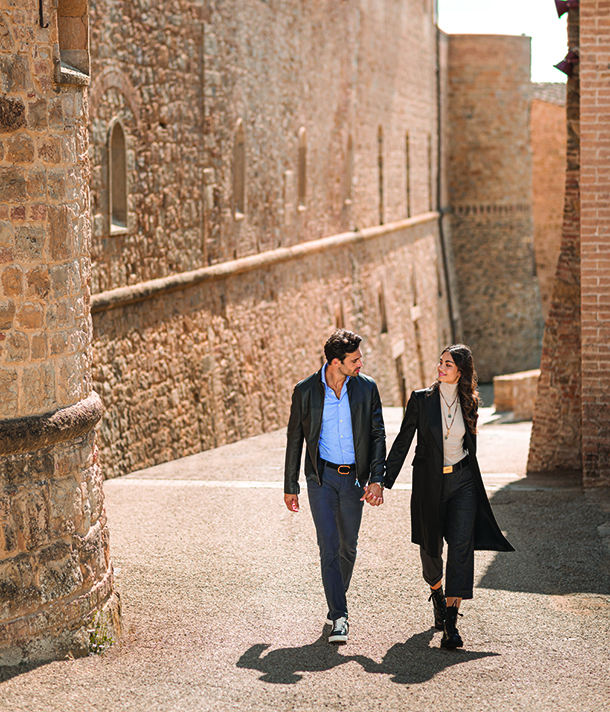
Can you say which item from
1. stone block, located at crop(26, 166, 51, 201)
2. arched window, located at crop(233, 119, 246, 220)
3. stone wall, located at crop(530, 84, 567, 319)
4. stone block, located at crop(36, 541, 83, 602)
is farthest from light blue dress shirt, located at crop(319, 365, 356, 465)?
stone wall, located at crop(530, 84, 567, 319)

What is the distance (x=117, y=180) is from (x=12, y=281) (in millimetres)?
6389

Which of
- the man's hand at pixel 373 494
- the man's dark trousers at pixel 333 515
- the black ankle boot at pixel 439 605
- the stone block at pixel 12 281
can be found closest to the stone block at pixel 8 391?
the stone block at pixel 12 281

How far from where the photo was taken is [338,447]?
17.8ft

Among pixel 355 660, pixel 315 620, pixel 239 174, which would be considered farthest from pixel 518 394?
pixel 355 660

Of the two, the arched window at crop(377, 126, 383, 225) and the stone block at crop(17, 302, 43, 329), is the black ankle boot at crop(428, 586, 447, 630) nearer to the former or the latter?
the stone block at crop(17, 302, 43, 329)

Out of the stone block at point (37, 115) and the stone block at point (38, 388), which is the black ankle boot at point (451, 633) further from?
the stone block at point (37, 115)

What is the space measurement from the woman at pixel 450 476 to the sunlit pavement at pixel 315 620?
0.42 metres

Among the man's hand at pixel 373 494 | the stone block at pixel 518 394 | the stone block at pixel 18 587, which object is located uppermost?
the man's hand at pixel 373 494

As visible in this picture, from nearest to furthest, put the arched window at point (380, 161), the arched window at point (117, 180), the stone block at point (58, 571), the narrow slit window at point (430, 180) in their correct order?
the stone block at point (58, 571), the arched window at point (117, 180), the arched window at point (380, 161), the narrow slit window at point (430, 180)

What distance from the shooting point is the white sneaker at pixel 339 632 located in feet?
17.5

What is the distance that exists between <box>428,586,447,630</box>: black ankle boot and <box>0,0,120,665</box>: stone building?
1675mm

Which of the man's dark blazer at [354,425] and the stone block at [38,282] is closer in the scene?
the stone block at [38,282]

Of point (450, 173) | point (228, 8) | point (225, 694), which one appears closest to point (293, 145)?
point (228, 8)

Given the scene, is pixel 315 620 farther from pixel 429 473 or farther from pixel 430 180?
pixel 430 180
